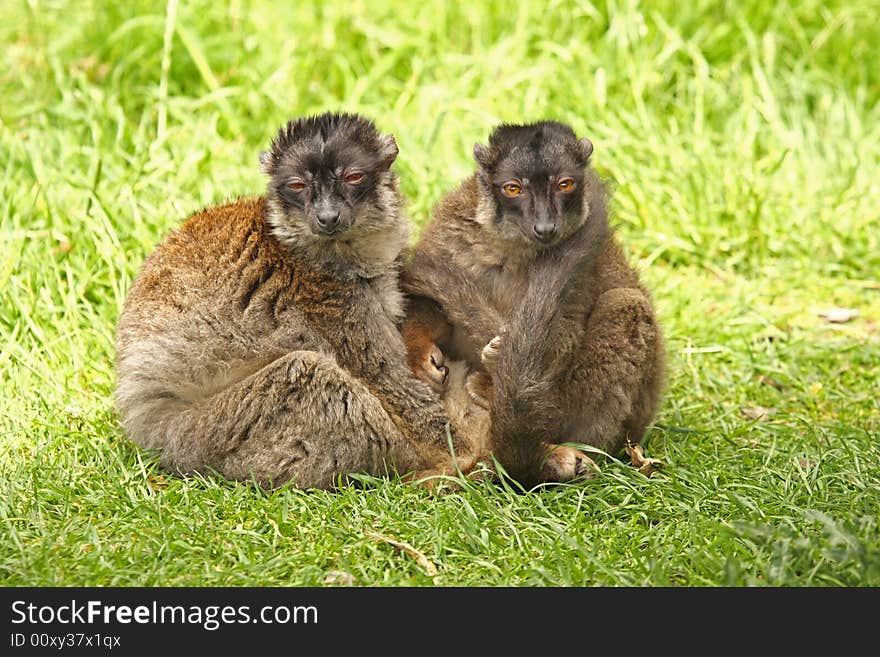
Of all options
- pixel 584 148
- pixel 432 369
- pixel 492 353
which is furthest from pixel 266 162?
pixel 584 148

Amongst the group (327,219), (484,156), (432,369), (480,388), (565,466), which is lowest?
(565,466)

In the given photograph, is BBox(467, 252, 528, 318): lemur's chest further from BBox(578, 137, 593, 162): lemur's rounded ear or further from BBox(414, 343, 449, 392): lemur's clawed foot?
BBox(578, 137, 593, 162): lemur's rounded ear

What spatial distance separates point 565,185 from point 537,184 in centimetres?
15

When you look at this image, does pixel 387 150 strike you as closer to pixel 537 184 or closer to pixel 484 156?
pixel 484 156

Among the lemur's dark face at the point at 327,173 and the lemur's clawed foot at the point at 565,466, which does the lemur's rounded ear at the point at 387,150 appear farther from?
the lemur's clawed foot at the point at 565,466

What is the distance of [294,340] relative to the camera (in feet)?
18.9

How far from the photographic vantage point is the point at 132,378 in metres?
5.75

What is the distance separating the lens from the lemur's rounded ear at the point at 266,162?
5.86 meters

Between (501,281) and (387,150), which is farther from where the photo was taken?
→ (501,281)

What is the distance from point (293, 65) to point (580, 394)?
496 centimetres

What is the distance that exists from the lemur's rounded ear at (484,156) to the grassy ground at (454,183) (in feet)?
5.65

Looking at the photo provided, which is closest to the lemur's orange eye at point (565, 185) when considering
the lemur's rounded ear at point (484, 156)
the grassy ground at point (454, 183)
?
the lemur's rounded ear at point (484, 156)
